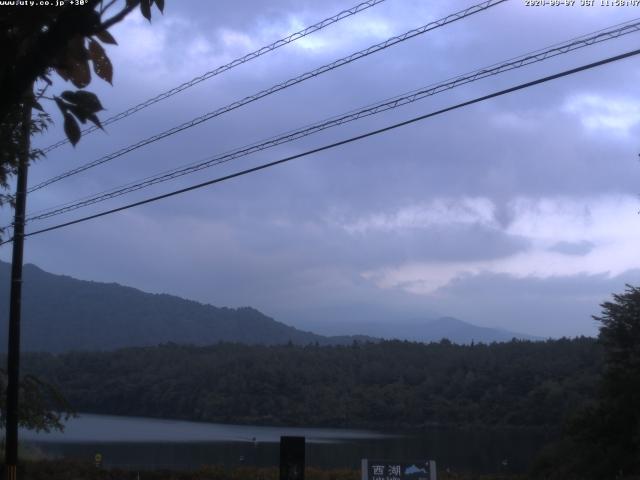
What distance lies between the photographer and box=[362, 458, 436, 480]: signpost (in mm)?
13727

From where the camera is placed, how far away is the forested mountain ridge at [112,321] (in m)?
153

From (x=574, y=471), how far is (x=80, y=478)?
17.3 metres

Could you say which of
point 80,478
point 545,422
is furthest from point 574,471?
point 545,422

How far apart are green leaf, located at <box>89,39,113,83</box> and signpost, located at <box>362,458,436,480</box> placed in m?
10.6

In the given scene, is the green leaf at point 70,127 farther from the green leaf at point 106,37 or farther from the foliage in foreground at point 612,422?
the foliage in foreground at point 612,422

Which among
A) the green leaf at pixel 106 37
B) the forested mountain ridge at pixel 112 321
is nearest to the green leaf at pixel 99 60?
the green leaf at pixel 106 37

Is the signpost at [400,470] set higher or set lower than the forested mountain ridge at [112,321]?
lower

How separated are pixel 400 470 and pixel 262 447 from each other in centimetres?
3212

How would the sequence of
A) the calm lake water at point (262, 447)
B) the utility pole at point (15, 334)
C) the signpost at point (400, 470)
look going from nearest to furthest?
the signpost at point (400, 470) < the utility pole at point (15, 334) < the calm lake water at point (262, 447)

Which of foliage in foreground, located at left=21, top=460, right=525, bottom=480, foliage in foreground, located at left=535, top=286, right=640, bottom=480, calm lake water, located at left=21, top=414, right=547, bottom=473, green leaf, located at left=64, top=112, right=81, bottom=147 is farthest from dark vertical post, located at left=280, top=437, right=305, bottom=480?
calm lake water, located at left=21, top=414, right=547, bottom=473

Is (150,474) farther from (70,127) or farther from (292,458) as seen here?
(70,127)

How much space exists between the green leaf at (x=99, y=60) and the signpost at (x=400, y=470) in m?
10.6

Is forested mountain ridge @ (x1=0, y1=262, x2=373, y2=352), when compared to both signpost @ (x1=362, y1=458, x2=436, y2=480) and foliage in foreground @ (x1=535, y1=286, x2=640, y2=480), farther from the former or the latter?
signpost @ (x1=362, y1=458, x2=436, y2=480)

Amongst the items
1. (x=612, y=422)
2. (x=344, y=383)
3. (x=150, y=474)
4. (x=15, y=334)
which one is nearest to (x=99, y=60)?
(x=15, y=334)
